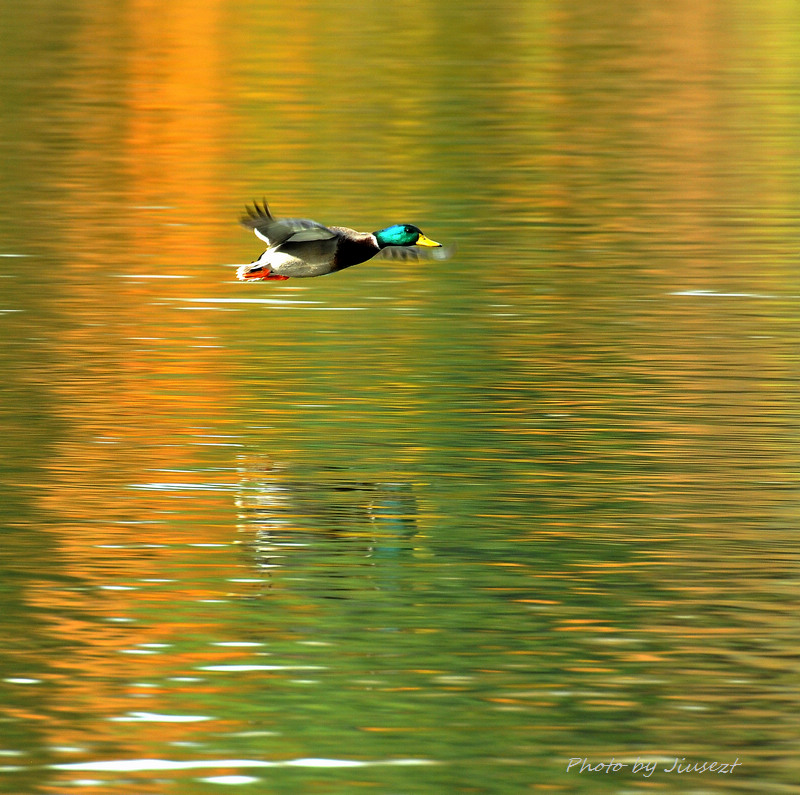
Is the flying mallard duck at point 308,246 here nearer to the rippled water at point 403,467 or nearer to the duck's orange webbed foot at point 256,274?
the duck's orange webbed foot at point 256,274

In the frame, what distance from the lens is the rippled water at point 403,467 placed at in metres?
12.3

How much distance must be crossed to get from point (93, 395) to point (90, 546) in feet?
17.8

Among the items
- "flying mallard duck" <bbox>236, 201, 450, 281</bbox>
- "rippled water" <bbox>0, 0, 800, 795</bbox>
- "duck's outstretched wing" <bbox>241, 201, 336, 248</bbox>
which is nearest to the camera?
"rippled water" <bbox>0, 0, 800, 795</bbox>

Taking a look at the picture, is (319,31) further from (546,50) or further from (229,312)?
(229,312)

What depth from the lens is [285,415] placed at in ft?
66.1

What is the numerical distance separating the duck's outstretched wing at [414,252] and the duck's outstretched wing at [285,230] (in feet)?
2.75

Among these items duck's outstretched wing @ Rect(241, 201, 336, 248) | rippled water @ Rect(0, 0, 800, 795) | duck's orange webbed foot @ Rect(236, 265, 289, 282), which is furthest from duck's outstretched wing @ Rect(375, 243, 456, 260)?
rippled water @ Rect(0, 0, 800, 795)

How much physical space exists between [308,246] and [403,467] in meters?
1.93

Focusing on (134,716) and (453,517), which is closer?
(134,716)

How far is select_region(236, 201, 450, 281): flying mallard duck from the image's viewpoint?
18250 mm

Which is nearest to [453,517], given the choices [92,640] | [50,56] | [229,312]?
[92,640]

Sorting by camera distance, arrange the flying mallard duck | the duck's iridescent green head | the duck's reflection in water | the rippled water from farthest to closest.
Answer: the duck's iridescent green head → the flying mallard duck → the duck's reflection in water → the rippled water

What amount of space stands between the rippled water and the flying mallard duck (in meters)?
1.46

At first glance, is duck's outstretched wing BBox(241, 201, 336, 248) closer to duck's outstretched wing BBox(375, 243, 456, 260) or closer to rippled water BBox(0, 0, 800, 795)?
duck's outstretched wing BBox(375, 243, 456, 260)
